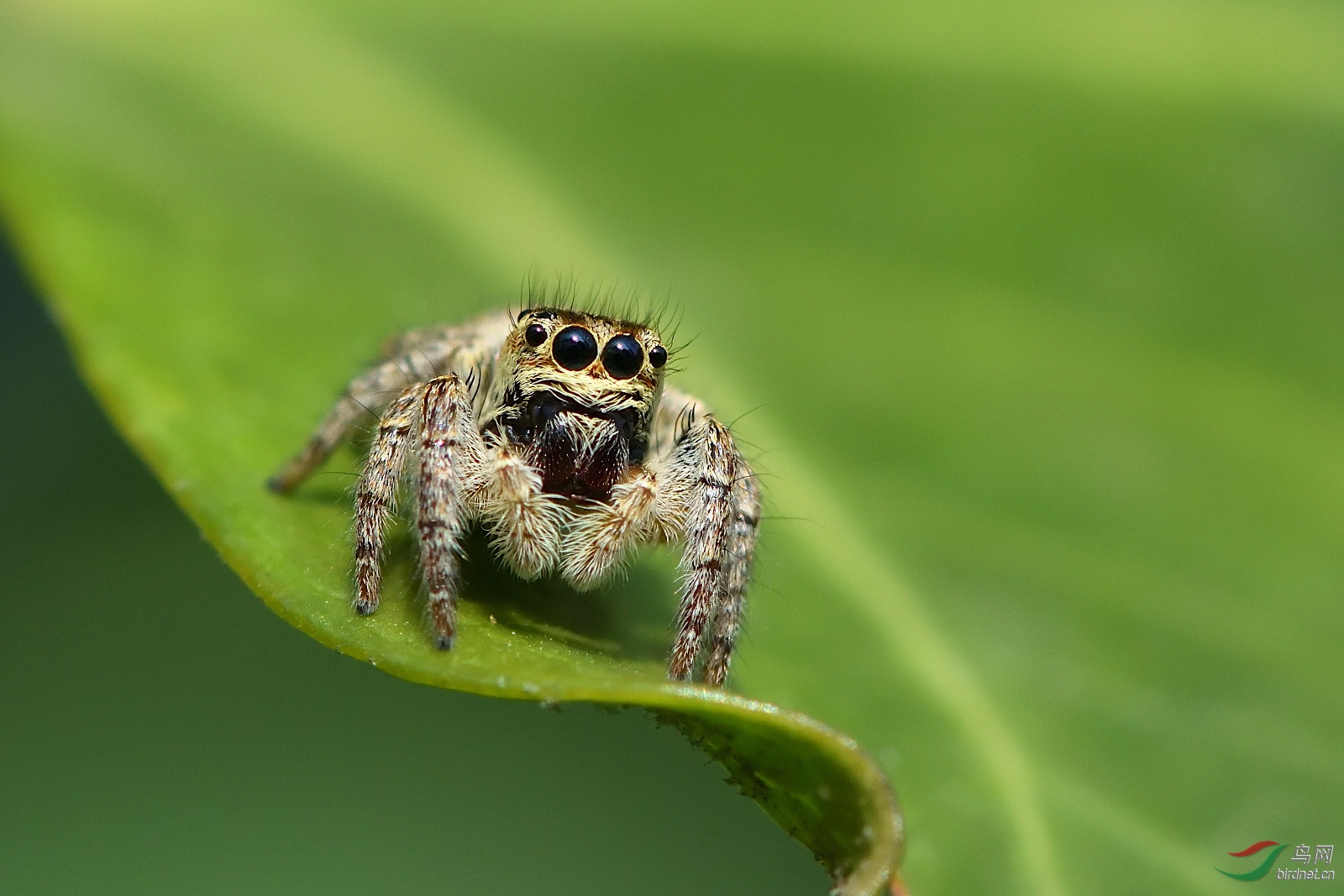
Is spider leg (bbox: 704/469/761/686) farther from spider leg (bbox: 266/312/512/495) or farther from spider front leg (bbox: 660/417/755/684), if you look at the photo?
spider leg (bbox: 266/312/512/495)

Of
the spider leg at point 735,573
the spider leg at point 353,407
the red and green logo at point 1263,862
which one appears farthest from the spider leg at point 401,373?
the red and green logo at point 1263,862

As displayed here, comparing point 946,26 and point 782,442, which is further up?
point 946,26

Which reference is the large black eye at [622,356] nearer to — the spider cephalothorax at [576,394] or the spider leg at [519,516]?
the spider cephalothorax at [576,394]

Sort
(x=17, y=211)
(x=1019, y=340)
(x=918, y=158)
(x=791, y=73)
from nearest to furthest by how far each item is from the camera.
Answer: (x=17, y=211), (x=1019, y=340), (x=918, y=158), (x=791, y=73)

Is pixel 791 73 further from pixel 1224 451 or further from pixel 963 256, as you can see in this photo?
pixel 1224 451

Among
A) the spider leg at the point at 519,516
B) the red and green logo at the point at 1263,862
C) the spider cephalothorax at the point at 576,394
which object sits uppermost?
the spider cephalothorax at the point at 576,394

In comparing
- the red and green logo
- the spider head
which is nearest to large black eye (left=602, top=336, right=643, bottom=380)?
the spider head

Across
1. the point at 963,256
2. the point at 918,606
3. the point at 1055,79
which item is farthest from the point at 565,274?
the point at 1055,79
